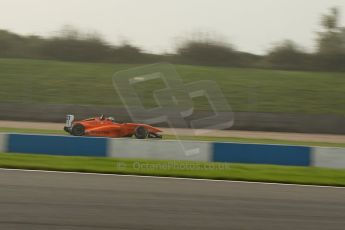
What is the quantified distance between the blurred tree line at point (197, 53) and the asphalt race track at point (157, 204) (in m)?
30.9

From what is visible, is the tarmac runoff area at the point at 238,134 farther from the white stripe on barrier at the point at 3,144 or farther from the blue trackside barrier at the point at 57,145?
the white stripe on barrier at the point at 3,144

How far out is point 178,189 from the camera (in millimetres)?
7973

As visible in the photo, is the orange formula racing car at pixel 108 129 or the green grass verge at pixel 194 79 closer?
the orange formula racing car at pixel 108 129

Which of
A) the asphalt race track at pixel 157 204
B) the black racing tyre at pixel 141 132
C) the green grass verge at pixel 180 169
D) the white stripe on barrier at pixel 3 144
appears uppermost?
the asphalt race track at pixel 157 204

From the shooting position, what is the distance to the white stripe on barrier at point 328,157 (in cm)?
1119

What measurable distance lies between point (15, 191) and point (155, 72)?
15840 millimetres

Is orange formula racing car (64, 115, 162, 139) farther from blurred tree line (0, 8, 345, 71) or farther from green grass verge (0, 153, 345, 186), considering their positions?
blurred tree line (0, 8, 345, 71)

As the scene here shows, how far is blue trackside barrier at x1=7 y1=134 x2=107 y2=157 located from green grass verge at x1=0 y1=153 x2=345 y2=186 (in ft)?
1.06

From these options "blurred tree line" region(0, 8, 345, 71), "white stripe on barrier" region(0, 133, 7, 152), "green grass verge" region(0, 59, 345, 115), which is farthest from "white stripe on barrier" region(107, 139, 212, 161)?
"blurred tree line" region(0, 8, 345, 71)

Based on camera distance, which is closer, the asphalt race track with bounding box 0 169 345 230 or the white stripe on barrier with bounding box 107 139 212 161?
the asphalt race track with bounding box 0 169 345 230

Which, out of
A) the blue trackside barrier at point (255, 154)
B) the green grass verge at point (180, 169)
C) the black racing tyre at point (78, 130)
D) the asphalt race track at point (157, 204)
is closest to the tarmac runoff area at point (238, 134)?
the black racing tyre at point (78, 130)

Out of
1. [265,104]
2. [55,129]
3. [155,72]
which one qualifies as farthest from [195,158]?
[265,104]

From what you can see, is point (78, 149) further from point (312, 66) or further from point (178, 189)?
point (312, 66)

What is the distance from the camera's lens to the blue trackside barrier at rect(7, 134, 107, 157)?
1159cm
